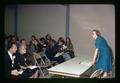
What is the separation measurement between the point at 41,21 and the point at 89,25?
0.42 metres

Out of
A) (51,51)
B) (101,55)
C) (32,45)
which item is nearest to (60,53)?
(51,51)

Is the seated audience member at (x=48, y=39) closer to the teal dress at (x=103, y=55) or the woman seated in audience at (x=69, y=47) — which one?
the woman seated in audience at (x=69, y=47)

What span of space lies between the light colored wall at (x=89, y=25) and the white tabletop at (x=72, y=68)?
6cm

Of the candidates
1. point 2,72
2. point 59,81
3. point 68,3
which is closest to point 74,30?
point 68,3

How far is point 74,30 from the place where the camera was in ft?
11.8

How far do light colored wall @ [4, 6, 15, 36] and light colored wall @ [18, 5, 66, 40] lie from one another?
2.4 inches

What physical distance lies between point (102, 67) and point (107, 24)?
0.38m

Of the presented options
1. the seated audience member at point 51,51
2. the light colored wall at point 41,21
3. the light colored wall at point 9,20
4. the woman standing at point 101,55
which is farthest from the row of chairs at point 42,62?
the woman standing at point 101,55

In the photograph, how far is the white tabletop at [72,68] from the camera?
360 cm

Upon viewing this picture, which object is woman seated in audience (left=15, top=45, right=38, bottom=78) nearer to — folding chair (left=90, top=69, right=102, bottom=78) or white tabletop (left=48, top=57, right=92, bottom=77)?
white tabletop (left=48, top=57, right=92, bottom=77)

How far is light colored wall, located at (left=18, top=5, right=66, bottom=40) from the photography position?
360cm

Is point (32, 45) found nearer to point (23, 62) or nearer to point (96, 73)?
point (23, 62)

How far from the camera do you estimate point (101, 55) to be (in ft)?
11.9
